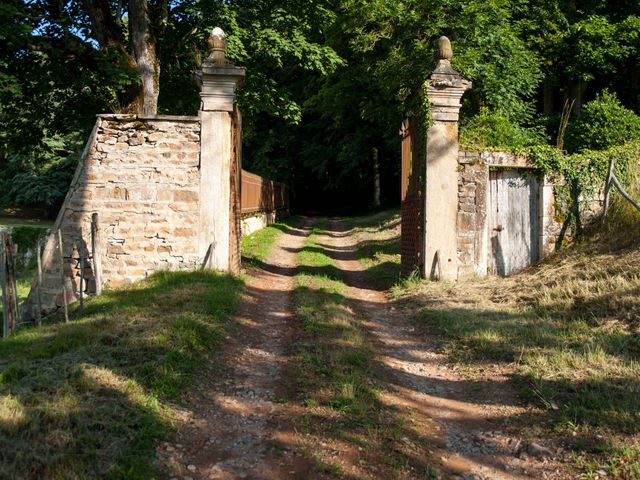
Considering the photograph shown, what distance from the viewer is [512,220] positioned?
34.5 ft

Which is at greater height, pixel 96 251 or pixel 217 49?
pixel 217 49

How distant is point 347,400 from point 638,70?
24.3 meters

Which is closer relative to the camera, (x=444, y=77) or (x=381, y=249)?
(x=444, y=77)

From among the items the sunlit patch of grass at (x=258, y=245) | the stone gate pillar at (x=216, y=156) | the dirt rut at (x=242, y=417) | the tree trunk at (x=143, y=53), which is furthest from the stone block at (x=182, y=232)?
the tree trunk at (x=143, y=53)

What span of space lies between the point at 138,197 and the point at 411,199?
16.8 ft

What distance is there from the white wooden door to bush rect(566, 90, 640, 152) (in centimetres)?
461

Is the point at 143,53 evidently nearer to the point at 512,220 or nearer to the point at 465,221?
the point at 465,221

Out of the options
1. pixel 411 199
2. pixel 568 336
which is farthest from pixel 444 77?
pixel 568 336

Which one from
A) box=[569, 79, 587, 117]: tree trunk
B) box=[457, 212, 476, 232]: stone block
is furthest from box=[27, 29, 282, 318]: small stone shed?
box=[569, 79, 587, 117]: tree trunk

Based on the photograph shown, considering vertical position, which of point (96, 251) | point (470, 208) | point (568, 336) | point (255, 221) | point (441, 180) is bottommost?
point (568, 336)

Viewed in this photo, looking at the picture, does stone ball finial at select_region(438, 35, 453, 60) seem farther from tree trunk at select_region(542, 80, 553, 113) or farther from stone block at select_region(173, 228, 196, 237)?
→ tree trunk at select_region(542, 80, 553, 113)

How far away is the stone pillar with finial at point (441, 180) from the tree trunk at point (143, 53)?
6.59 meters

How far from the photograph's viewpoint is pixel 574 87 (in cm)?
2322

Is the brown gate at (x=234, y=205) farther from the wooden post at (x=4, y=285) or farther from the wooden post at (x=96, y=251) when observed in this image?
the wooden post at (x=4, y=285)
